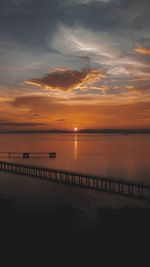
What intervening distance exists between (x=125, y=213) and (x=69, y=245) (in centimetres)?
808

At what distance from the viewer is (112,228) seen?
26.7 metres

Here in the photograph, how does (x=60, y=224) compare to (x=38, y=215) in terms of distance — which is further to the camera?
(x=38, y=215)

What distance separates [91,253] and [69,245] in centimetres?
223

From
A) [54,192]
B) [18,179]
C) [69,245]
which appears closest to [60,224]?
[69,245]

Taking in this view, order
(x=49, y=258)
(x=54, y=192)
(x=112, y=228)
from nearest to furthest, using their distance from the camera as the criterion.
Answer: (x=49, y=258) → (x=112, y=228) → (x=54, y=192)

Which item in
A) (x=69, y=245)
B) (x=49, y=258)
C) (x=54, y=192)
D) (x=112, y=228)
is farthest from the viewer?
(x=54, y=192)

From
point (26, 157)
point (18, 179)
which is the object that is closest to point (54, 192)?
point (18, 179)

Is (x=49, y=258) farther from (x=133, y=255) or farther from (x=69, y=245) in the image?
(x=133, y=255)

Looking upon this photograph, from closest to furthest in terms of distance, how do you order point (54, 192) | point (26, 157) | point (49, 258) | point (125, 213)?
point (49, 258) → point (125, 213) → point (54, 192) → point (26, 157)

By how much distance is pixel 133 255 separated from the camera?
74.4 ft

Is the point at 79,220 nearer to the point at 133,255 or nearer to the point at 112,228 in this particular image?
the point at 112,228

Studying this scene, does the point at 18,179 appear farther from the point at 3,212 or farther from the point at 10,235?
the point at 10,235

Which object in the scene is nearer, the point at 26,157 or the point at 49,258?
A: the point at 49,258

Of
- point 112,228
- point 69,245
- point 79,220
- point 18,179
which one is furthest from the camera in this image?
point 18,179
